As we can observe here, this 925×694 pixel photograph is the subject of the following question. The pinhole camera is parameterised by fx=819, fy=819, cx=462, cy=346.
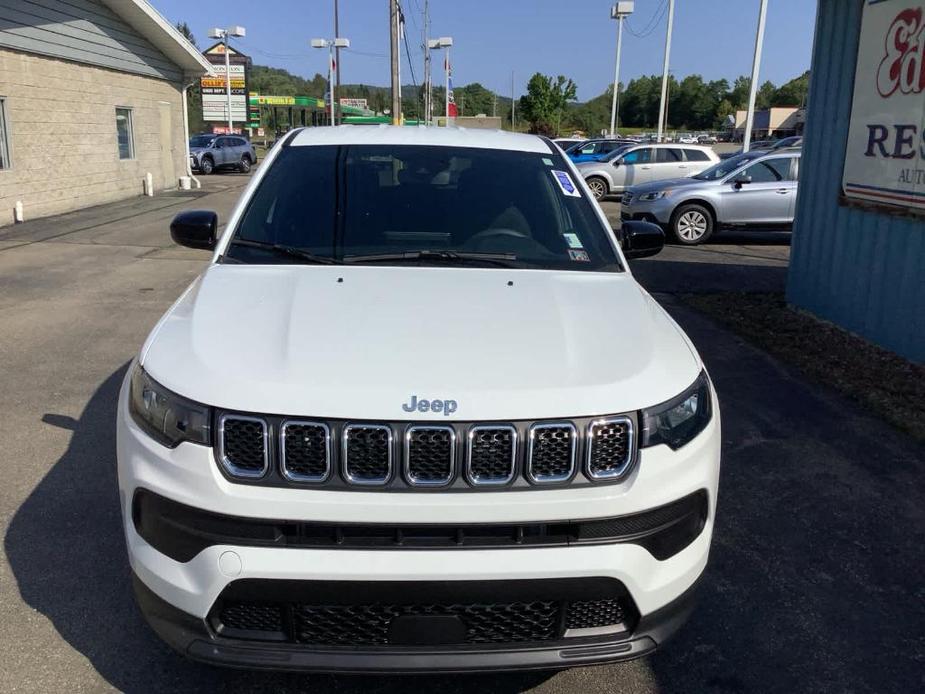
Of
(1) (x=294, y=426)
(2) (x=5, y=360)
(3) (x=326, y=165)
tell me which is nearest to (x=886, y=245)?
(3) (x=326, y=165)

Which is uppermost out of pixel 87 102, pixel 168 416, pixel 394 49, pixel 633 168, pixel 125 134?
pixel 394 49

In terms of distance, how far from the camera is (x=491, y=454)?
2289 millimetres

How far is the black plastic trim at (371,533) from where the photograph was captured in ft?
7.30

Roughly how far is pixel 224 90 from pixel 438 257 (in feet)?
160

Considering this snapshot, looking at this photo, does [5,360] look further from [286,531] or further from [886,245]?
[886,245]

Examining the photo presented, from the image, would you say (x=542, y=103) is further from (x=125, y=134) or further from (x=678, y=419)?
(x=678, y=419)

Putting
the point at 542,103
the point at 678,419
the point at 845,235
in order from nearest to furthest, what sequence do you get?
the point at 678,419, the point at 845,235, the point at 542,103

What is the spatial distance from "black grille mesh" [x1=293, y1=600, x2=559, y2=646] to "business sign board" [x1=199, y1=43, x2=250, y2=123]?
161 ft

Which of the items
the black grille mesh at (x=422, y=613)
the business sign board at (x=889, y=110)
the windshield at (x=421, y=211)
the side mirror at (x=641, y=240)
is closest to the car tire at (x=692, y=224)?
the business sign board at (x=889, y=110)

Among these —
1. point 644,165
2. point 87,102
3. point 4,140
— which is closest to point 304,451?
point 4,140

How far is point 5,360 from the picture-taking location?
21.6 feet

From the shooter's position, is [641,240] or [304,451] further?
[641,240]

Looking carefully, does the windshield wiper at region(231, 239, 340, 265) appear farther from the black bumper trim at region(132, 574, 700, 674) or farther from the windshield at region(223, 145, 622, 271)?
the black bumper trim at region(132, 574, 700, 674)

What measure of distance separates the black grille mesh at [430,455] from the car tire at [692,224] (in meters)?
13.0
